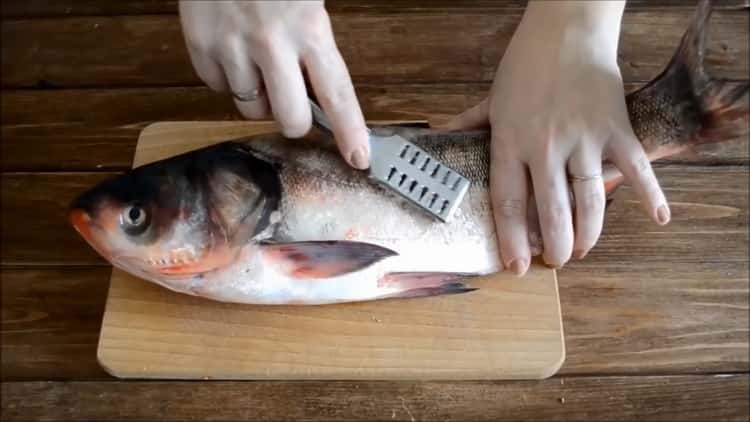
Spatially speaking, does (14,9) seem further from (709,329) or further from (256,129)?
(709,329)

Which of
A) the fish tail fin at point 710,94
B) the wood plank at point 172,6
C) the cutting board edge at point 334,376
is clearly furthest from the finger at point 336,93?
the wood plank at point 172,6

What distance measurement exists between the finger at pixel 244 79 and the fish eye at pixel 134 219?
19cm

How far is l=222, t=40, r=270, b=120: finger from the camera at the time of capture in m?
0.84

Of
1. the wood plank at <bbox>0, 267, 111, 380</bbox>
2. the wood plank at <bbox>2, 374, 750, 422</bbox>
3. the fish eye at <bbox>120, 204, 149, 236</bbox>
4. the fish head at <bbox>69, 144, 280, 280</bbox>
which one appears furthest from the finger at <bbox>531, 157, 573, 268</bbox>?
the wood plank at <bbox>0, 267, 111, 380</bbox>

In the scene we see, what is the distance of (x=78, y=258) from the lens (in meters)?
1.18

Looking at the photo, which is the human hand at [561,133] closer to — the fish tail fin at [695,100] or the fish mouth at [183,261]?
the fish tail fin at [695,100]

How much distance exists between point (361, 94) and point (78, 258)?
22.3 inches

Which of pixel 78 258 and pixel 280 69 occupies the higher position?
pixel 280 69

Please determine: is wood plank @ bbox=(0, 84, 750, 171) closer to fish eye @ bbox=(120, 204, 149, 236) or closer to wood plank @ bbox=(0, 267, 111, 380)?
wood plank @ bbox=(0, 267, 111, 380)

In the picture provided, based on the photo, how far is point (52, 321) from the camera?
1134 millimetres

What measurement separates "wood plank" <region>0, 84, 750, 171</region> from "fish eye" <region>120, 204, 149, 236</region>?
0.36 metres

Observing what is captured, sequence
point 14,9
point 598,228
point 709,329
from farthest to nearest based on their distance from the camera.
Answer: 1. point 14,9
2. point 709,329
3. point 598,228

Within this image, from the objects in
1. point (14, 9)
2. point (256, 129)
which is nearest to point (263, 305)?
point (256, 129)

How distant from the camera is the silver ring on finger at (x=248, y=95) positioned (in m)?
0.89
